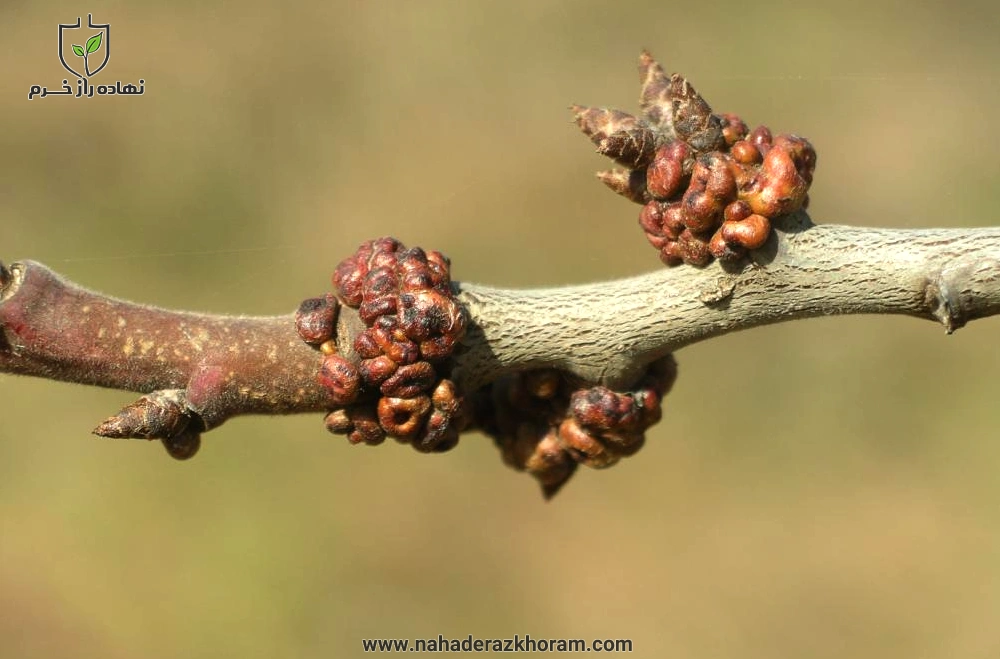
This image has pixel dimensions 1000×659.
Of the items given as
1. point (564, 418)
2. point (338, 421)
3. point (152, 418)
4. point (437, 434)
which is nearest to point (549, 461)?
point (564, 418)

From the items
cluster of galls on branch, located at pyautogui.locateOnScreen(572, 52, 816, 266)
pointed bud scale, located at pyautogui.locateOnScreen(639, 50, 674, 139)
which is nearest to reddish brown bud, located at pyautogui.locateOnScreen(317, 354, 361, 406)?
cluster of galls on branch, located at pyautogui.locateOnScreen(572, 52, 816, 266)

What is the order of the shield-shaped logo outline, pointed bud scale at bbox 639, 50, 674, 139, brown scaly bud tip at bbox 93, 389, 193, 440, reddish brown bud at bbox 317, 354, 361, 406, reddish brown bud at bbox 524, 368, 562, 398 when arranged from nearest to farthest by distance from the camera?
brown scaly bud tip at bbox 93, 389, 193, 440 → reddish brown bud at bbox 317, 354, 361, 406 → pointed bud scale at bbox 639, 50, 674, 139 → reddish brown bud at bbox 524, 368, 562, 398 → the shield-shaped logo outline

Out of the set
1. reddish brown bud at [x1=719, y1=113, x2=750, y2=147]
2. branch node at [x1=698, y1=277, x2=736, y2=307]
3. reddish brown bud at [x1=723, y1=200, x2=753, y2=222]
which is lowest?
→ branch node at [x1=698, y1=277, x2=736, y2=307]

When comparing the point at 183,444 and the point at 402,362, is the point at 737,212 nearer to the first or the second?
the point at 402,362

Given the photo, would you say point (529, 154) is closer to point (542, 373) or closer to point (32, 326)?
point (542, 373)

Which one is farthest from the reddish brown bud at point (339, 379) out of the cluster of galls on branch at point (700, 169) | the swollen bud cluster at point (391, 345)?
the cluster of galls on branch at point (700, 169)

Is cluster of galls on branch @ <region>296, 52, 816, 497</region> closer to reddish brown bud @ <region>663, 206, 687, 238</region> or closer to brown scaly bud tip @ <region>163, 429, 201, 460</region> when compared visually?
reddish brown bud @ <region>663, 206, 687, 238</region>
